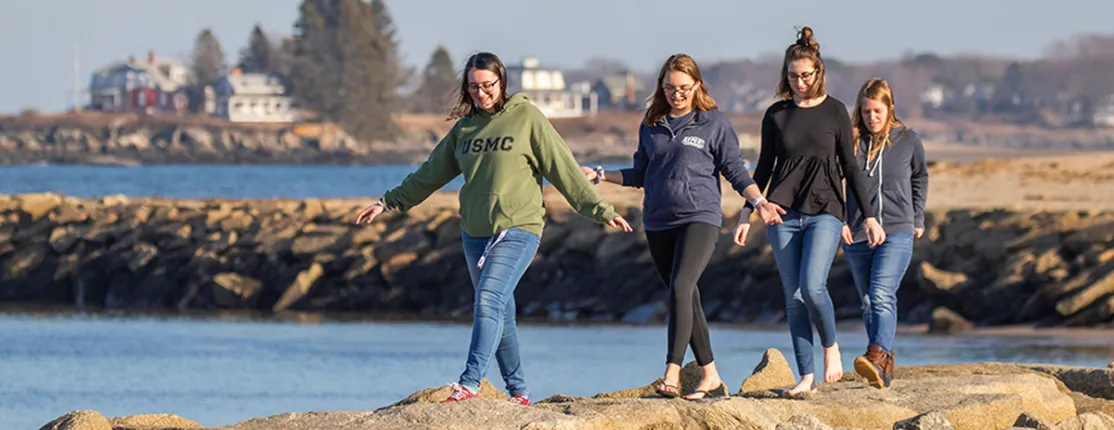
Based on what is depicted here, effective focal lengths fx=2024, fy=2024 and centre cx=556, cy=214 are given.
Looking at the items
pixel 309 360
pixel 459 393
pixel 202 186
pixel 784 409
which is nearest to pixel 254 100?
pixel 202 186

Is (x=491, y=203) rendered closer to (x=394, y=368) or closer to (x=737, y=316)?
(x=394, y=368)

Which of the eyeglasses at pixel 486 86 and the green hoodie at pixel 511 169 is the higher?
the eyeglasses at pixel 486 86

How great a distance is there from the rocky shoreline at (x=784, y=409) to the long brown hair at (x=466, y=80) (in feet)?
3.67

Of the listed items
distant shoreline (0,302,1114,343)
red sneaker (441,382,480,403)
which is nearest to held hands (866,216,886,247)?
red sneaker (441,382,480,403)

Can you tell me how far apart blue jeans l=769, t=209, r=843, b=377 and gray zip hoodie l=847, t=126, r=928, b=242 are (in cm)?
35

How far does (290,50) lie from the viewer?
15425 centimetres

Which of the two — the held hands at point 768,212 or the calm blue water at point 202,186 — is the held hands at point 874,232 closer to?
the held hands at point 768,212

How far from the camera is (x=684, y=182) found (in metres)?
8.17

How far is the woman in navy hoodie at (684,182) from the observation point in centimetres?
818

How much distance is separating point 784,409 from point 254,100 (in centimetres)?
14887

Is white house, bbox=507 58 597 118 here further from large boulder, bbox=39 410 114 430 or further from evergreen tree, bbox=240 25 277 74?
large boulder, bbox=39 410 114 430

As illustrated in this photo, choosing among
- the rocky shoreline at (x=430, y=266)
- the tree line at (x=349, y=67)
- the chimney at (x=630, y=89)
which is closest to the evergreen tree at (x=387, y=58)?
the tree line at (x=349, y=67)

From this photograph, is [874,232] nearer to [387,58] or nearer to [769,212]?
[769,212]

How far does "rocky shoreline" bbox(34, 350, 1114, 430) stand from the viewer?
689 cm
